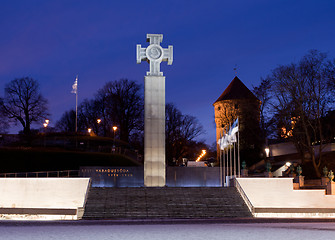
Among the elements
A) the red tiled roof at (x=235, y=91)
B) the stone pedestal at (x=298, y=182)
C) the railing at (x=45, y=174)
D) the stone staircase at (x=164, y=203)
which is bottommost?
the stone staircase at (x=164, y=203)

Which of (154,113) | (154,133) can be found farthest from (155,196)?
(154,113)

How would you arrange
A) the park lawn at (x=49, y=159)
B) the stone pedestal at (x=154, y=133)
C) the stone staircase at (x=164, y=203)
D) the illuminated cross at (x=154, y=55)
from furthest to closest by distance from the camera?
1. the park lawn at (x=49, y=159)
2. the illuminated cross at (x=154, y=55)
3. the stone pedestal at (x=154, y=133)
4. the stone staircase at (x=164, y=203)

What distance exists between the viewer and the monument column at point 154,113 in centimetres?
3262

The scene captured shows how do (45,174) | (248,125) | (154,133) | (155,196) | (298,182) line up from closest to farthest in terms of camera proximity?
(155,196), (298,182), (154,133), (45,174), (248,125)

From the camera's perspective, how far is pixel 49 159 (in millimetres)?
46375

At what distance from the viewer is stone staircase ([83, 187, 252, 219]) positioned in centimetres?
2369

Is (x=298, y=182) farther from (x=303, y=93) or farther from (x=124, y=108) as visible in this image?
(x=124, y=108)

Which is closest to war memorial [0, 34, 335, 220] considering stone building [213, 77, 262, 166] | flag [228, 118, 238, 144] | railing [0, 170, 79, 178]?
flag [228, 118, 238, 144]

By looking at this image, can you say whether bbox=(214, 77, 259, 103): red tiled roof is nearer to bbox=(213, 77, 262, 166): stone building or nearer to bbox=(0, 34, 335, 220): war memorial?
bbox=(213, 77, 262, 166): stone building

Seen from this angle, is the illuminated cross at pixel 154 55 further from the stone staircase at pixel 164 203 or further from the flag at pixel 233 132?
the stone staircase at pixel 164 203

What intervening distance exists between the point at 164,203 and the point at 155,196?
4.83ft

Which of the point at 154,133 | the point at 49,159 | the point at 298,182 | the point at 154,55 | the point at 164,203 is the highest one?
the point at 154,55

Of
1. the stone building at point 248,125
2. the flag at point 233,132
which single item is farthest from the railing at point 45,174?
the stone building at point 248,125

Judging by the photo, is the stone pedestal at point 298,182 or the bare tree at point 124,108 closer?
the stone pedestal at point 298,182
